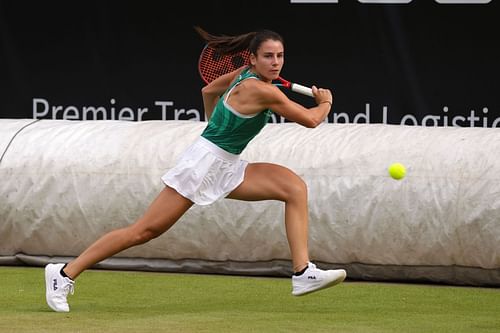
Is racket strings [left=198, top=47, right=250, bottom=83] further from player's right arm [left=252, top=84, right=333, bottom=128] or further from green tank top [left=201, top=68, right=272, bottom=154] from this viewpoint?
player's right arm [left=252, top=84, right=333, bottom=128]

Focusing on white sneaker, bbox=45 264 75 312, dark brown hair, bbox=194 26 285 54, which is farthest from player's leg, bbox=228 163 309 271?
white sneaker, bbox=45 264 75 312

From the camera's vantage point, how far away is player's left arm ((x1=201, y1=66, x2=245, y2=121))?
743cm

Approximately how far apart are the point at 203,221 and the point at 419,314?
228 centimetres

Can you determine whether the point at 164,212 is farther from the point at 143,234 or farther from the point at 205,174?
the point at 205,174

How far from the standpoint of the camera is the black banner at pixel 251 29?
34.3 feet

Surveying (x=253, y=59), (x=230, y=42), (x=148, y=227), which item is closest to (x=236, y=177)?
(x=148, y=227)

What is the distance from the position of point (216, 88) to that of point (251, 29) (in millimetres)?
3497

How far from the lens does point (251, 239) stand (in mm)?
8945

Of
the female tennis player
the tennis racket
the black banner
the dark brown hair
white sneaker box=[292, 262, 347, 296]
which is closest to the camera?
white sneaker box=[292, 262, 347, 296]

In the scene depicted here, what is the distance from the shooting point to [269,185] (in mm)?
7105

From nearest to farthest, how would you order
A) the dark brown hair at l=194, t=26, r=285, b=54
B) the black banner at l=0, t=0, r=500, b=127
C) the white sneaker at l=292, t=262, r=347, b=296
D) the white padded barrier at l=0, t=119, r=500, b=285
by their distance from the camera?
the white sneaker at l=292, t=262, r=347, b=296 → the dark brown hair at l=194, t=26, r=285, b=54 → the white padded barrier at l=0, t=119, r=500, b=285 → the black banner at l=0, t=0, r=500, b=127

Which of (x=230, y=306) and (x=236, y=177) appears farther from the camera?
(x=230, y=306)

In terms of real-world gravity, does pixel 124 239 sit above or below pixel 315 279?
above

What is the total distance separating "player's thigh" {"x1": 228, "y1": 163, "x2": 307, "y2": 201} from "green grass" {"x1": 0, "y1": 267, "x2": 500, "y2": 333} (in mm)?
661
